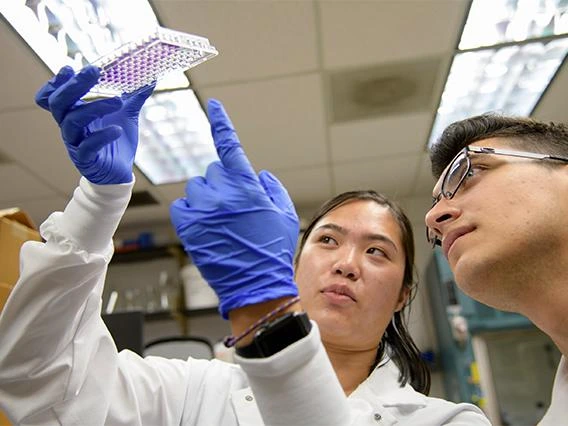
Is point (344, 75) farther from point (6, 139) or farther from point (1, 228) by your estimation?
point (6, 139)

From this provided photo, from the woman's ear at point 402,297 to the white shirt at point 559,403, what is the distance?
47 cm

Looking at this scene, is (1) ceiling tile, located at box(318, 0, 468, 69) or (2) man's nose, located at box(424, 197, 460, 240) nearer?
(2) man's nose, located at box(424, 197, 460, 240)

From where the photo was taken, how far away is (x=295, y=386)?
79cm

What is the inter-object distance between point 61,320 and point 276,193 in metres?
0.47

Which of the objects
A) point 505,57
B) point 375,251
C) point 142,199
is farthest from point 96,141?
point 142,199

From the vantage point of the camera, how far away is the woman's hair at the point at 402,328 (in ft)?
5.30

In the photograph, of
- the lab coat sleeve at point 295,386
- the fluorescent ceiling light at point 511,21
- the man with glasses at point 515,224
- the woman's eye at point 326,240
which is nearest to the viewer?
the lab coat sleeve at point 295,386

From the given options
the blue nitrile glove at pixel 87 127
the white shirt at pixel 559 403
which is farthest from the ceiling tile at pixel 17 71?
the white shirt at pixel 559 403

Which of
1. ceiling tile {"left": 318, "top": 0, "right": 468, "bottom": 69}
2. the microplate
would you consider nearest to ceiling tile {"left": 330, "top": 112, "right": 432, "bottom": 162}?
ceiling tile {"left": 318, "top": 0, "right": 468, "bottom": 69}

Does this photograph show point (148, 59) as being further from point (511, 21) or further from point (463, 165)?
point (511, 21)

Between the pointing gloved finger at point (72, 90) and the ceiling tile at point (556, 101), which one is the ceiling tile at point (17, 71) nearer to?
the pointing gloved finger at point (72, 90)

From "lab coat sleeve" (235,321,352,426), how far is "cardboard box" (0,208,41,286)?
1319 millimetres

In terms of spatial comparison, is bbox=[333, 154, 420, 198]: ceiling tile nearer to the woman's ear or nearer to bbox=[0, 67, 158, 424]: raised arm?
the woman's ear

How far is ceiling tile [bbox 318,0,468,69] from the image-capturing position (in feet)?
7.63
